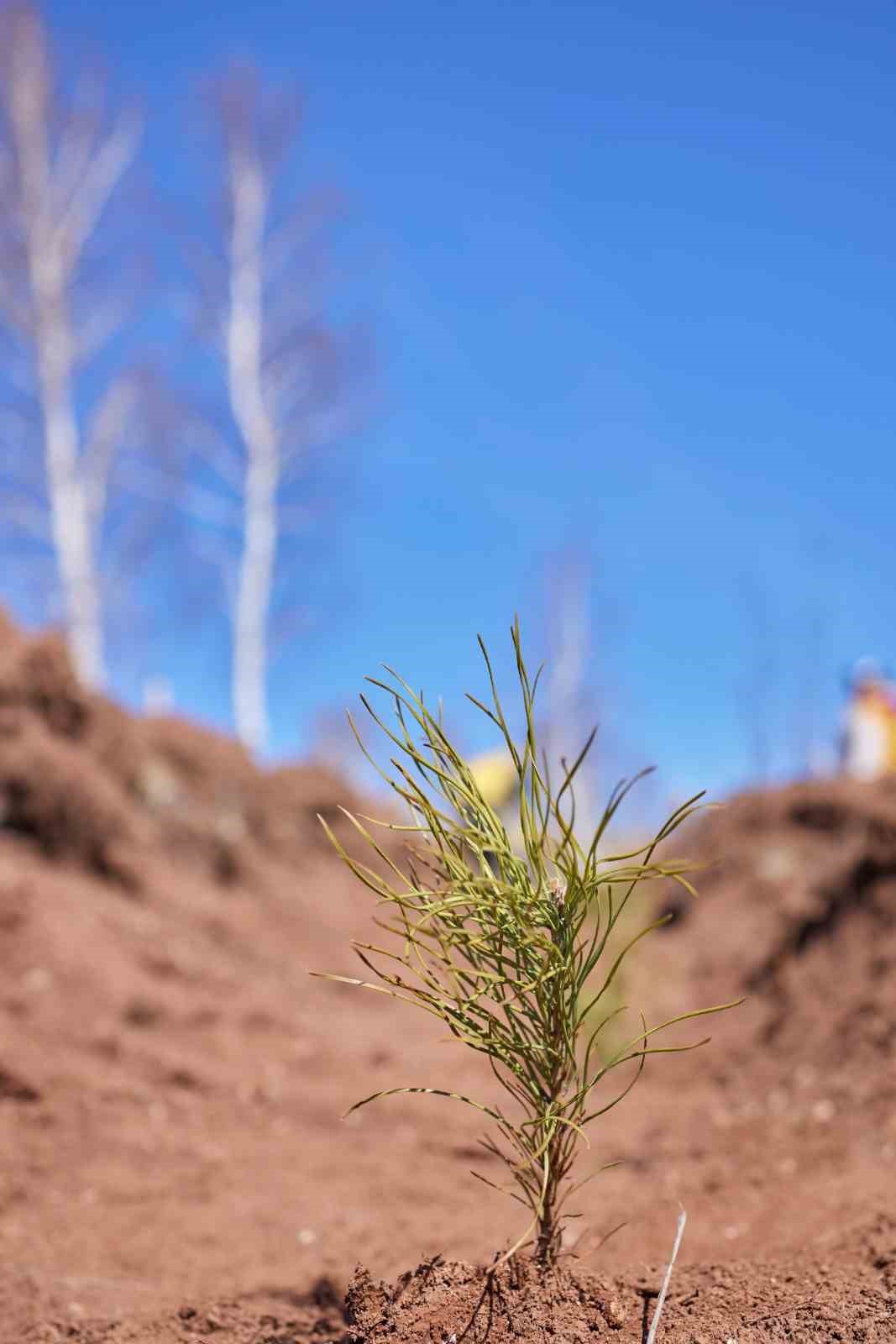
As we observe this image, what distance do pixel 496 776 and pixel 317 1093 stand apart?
901cm

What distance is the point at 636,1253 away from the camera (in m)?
2.31

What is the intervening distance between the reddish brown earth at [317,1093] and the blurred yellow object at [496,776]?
12.0 feet

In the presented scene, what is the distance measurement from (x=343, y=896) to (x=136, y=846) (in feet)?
7.09

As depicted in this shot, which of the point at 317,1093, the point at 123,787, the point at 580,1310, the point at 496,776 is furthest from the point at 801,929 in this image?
the point at 496,776

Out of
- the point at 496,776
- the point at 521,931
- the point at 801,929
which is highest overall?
the point at 496,776

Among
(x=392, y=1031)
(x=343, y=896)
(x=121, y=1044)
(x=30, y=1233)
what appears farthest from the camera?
(x=343, y=896)

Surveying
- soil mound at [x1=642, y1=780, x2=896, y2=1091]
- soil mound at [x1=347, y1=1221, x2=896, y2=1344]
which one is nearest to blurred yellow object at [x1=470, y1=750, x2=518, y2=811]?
soil mound at [x1=642, y1=780, x2=896, y2=1091]

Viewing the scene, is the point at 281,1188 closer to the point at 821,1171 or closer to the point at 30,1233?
the point at 30,1233

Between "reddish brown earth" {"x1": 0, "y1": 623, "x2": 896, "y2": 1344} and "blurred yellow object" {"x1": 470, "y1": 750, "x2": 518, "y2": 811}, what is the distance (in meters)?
3.67

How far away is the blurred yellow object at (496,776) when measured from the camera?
12.1 metres

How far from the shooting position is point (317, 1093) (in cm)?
438

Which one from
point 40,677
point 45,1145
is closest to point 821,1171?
point 45,1145

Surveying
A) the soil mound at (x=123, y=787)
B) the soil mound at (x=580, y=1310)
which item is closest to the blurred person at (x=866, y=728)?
the soil mound at (x=123, y=787)

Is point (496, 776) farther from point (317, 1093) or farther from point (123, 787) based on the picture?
point (317, 1093)
